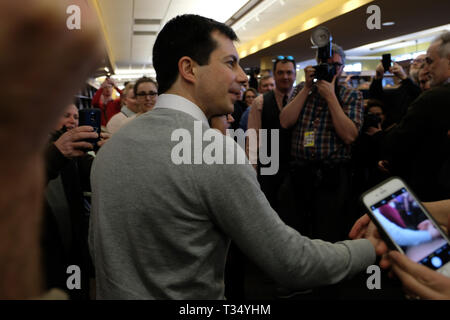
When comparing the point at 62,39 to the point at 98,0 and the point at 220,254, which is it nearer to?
the point at 220,254

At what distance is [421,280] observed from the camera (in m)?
0.76

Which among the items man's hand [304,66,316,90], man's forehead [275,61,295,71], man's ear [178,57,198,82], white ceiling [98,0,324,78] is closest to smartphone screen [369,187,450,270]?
man's ear [178,57,198,82]

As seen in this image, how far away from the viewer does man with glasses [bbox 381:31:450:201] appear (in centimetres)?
203

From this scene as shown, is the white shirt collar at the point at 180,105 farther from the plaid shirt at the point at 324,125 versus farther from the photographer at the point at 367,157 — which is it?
the photographer at the point at 367,157

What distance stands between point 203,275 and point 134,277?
6.7 inches

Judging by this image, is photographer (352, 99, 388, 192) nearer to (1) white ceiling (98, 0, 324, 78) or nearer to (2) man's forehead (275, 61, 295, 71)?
(2) man's forehead (275, 61, 295, 71)

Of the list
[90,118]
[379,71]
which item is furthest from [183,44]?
[379,71]

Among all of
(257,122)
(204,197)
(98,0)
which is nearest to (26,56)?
(204,197)

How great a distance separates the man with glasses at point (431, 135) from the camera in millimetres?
2027

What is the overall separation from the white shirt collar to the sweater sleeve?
0.21m

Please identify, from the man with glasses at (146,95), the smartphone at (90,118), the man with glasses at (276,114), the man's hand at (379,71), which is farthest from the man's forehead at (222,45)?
the man's hand at (379,71)

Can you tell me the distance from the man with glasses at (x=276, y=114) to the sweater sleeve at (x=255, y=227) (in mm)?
1766

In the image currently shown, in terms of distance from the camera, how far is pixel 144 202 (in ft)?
2.97

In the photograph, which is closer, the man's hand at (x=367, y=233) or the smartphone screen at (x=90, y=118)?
the man's hand at (x=367, y=233)
